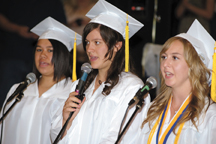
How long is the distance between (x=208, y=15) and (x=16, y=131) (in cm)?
319

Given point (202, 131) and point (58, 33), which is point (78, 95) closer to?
point (202, 131)

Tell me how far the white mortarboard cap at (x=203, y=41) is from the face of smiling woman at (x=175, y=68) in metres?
0.12

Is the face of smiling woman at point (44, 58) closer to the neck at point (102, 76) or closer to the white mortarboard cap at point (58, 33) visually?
the white mortarboard cap at point (58, 33)

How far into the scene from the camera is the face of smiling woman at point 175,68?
2.40 m

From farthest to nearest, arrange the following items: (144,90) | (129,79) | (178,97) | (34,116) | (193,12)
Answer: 1. (193,12)
2. (34,116)
3. (129,79)
4. (178,97)
5. (144,90)

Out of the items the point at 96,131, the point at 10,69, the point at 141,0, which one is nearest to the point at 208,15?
the point at 141,0

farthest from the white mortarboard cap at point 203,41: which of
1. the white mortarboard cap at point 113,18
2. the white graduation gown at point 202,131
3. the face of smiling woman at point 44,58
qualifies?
the face of smiling woman at point 44,58

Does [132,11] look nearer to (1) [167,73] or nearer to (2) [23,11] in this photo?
(2) [23,11]

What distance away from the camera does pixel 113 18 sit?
2.94 m

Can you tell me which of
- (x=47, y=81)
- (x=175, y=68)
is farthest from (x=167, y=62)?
(x=47, y=81)

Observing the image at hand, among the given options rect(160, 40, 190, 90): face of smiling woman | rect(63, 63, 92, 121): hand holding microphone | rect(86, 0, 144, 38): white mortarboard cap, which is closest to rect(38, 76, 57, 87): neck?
rect(86, 0, 144, 38): white mortarboard cap

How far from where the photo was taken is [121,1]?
16.5 feet

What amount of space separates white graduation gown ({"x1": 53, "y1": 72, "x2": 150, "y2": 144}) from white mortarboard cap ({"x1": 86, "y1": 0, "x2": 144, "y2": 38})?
0.47 m

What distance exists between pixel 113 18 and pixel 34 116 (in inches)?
57.8
